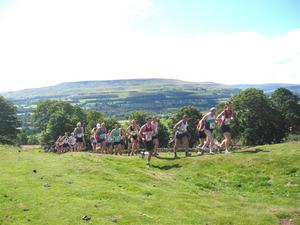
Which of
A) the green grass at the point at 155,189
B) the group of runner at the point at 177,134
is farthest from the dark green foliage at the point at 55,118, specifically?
the green grass at the point at 155,189

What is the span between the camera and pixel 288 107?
94.8 m

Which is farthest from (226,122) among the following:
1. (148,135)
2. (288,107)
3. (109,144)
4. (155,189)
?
(288,107)

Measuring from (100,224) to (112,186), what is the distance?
17.4ft

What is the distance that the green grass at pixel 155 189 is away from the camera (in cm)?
1633

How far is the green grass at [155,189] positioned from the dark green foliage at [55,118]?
233ft

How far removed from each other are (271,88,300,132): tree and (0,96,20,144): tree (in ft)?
205

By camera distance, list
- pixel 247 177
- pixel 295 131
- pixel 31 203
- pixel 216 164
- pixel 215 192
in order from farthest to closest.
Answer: pixel 295 131, pixel 216 164, pixel 247 177, pixel 215 192, pixel 31 203

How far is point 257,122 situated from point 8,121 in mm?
59561

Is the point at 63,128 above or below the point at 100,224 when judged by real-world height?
below

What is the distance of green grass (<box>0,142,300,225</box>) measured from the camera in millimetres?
16328

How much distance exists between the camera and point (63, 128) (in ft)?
325

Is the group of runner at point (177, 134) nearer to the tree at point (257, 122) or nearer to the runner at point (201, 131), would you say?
the runner at point (201, 131)

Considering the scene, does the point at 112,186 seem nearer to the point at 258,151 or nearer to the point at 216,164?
the point at 216,164

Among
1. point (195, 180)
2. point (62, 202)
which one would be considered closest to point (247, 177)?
point (195, 180)
